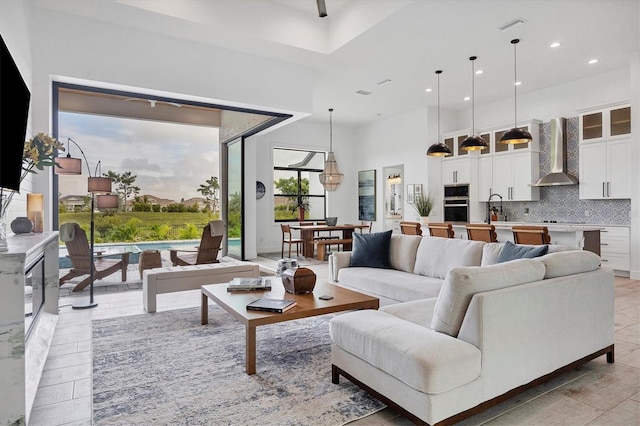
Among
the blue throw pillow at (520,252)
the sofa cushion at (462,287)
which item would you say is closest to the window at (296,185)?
the blue throw pillow at (520,252)

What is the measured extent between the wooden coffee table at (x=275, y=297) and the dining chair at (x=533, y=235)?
2733 millimetres

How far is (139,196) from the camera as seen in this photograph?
10.2 m

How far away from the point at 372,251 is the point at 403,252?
355 mm

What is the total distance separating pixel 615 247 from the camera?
235 inches

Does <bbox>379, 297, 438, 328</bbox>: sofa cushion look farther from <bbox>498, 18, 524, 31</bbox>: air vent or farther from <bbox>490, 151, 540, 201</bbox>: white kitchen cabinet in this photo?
<bbox>490, 151, 540, 201</bbox>: white kitchen cabinet

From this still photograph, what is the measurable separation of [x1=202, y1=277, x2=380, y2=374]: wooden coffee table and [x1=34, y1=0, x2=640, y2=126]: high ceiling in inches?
127

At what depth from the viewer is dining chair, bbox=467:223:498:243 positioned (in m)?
5.09

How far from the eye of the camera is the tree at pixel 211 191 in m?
11.0

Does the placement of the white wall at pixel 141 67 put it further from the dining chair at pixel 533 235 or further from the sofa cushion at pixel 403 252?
the dining chair at pixel 533 235

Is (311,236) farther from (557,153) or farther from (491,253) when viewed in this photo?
(491,253)

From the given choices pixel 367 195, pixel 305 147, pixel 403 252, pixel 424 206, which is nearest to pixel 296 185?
pixel 305 147

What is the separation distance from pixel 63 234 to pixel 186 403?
3348 millimetres

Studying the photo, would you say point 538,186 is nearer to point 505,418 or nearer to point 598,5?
point 598,5

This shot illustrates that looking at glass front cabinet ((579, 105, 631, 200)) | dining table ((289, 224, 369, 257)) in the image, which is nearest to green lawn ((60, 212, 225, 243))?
dining table ((289, 224, 369, 257))
